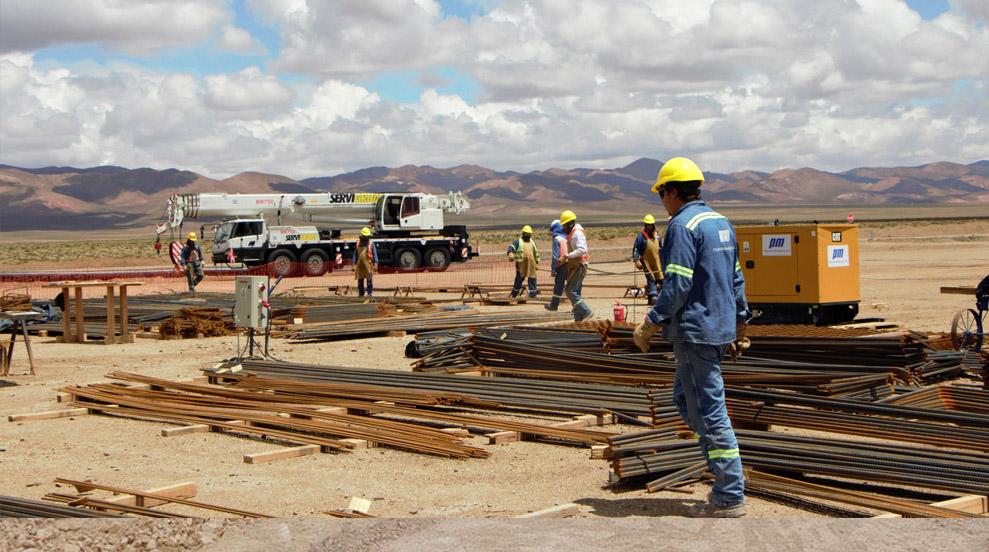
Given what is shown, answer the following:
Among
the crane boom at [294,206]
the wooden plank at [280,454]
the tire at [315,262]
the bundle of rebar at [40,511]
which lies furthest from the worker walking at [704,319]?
the crane boom at [294,206]

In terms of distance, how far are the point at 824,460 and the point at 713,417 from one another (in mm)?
1086

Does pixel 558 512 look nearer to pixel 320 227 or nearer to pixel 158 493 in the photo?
pixel 158 493

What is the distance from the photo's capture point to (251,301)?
13.4 meters

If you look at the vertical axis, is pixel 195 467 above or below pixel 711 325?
below

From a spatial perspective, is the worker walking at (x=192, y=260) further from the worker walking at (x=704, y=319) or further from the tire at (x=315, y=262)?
the worker walking at (x=704, y=319)

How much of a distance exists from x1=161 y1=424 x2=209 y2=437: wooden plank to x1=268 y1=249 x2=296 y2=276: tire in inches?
1112

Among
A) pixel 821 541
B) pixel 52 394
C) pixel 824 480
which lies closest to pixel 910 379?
pixel 824 480

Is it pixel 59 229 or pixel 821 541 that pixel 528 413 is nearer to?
pixel 821 541

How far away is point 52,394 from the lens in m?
12.1

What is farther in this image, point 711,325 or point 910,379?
point 910,379

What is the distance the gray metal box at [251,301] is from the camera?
13.3 metres

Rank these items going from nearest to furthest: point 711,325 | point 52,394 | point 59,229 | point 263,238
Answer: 1. point 711,325
2. point 52,394
3. point 263,238
4. point 59,229

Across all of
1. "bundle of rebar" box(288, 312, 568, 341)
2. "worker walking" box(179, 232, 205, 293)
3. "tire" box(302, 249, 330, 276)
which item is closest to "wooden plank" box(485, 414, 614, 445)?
"bundle of rebar" box(288, 312, 568, 341)

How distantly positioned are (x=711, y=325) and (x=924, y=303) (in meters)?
17.1
